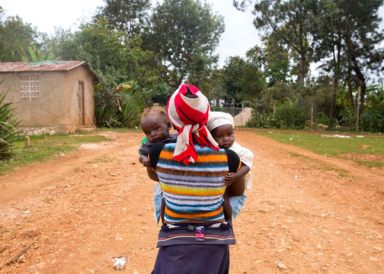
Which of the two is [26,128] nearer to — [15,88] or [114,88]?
[15,88]

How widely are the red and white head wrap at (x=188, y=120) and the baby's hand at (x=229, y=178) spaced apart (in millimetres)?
149

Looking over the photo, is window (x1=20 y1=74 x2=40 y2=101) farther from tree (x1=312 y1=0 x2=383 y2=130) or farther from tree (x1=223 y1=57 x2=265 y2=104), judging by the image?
tree (x1=223 y1=57 x2=265 y2=104)

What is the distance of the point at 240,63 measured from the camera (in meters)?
37.6

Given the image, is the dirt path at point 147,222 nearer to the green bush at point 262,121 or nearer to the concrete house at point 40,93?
the concrete house at point 40,93

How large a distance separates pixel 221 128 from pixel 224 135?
0.04 meters

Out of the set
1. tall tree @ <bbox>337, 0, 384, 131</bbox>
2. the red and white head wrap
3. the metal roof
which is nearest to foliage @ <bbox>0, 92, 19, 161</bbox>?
the red and white head wrap

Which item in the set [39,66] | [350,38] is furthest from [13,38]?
[350,38]

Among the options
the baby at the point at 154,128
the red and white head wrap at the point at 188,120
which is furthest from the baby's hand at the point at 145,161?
the red and white head wrap at the point at 188,120

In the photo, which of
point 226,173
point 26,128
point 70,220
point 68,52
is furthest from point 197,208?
point 68,52

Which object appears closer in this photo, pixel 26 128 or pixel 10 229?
pixel 10 229

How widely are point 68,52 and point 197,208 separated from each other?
26273 mm

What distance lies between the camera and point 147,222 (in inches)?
187

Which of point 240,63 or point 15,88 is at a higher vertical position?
point 240,63

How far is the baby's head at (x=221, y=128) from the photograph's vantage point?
1896 mm
